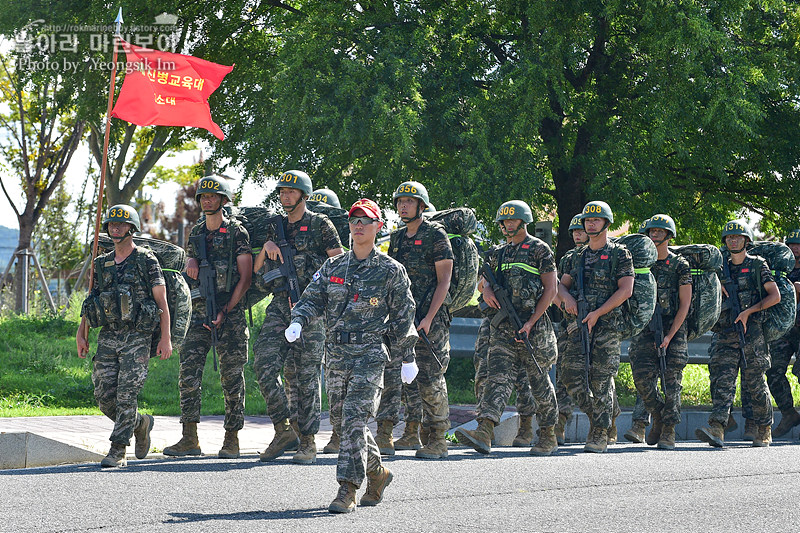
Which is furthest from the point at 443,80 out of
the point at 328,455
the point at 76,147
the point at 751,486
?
the point at 76,147

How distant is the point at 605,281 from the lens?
31.7 feet

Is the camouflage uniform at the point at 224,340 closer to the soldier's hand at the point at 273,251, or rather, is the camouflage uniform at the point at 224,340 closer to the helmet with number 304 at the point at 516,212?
the soldier's hand at the point at 273,251

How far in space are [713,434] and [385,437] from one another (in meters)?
3.94

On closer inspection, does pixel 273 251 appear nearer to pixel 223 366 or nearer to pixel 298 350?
pixel 298 350

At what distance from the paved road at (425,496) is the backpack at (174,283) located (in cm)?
106

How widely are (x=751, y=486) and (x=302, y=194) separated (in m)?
4.22

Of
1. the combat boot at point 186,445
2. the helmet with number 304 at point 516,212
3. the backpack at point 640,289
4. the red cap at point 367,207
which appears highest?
the helmet with number 304 at point 516,212

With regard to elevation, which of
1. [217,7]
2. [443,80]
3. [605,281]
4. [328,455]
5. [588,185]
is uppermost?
[217,7]

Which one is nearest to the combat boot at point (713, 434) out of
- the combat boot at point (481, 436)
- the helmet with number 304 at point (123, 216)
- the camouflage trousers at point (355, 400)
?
the combat boot at point (481, 436)

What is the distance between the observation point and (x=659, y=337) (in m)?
10.3

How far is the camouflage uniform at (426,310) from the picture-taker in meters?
8.74

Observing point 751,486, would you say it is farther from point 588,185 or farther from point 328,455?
point 588,185

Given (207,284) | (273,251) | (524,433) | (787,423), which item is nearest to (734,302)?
(787,423)

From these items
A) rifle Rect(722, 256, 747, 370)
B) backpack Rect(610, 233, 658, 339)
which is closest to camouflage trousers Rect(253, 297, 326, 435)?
backpack Rect(610, 233, 658, 339)
